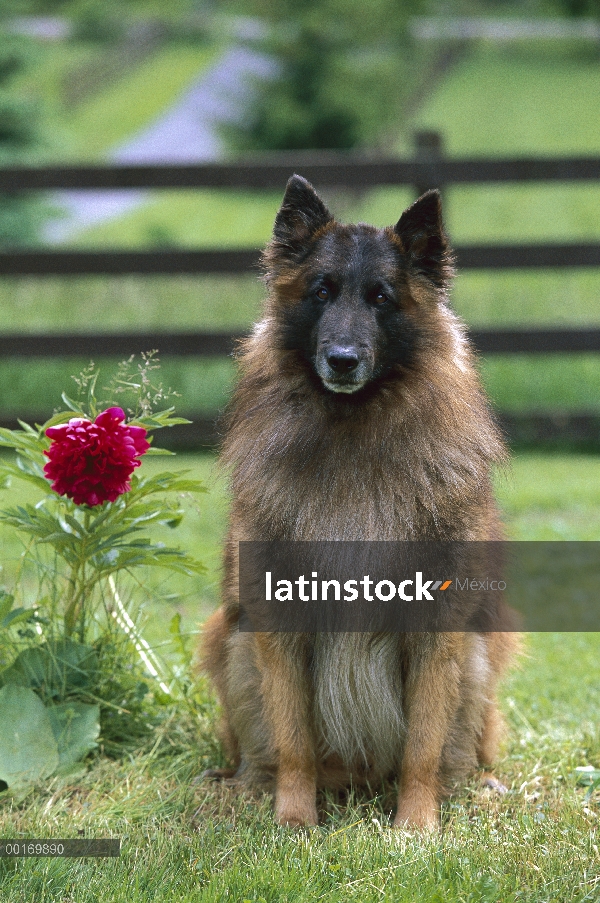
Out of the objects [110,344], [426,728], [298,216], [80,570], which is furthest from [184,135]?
[426,728]

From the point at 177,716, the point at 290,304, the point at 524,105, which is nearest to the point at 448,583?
the point at 290,304

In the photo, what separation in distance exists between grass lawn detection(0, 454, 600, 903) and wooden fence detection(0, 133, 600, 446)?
14.3 feet

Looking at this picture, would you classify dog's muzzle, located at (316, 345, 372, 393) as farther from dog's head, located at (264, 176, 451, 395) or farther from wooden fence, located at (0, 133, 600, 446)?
wooden fence, located at (0, 133, 600, 446)

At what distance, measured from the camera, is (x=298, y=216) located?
345cm

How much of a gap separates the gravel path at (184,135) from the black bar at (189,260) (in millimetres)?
12496

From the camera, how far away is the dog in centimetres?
329

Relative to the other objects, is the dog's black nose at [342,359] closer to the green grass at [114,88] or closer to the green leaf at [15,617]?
the green leaf at [15,617]

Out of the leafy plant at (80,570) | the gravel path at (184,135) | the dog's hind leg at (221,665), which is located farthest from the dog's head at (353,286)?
the gravel path at (184,135)

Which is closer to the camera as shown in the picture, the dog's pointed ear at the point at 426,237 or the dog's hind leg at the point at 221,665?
the dog's pointed ear at the point at 426,237

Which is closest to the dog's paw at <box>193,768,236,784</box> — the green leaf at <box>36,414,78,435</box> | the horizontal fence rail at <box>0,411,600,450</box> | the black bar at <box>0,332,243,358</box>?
the green leaf at <box>36,414,78,435</box>

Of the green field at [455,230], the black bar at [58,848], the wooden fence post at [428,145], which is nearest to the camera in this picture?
the black bar at [58,848]

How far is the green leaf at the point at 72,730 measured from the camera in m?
3.60

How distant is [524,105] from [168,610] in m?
29.1

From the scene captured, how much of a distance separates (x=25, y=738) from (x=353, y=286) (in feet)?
6.13
